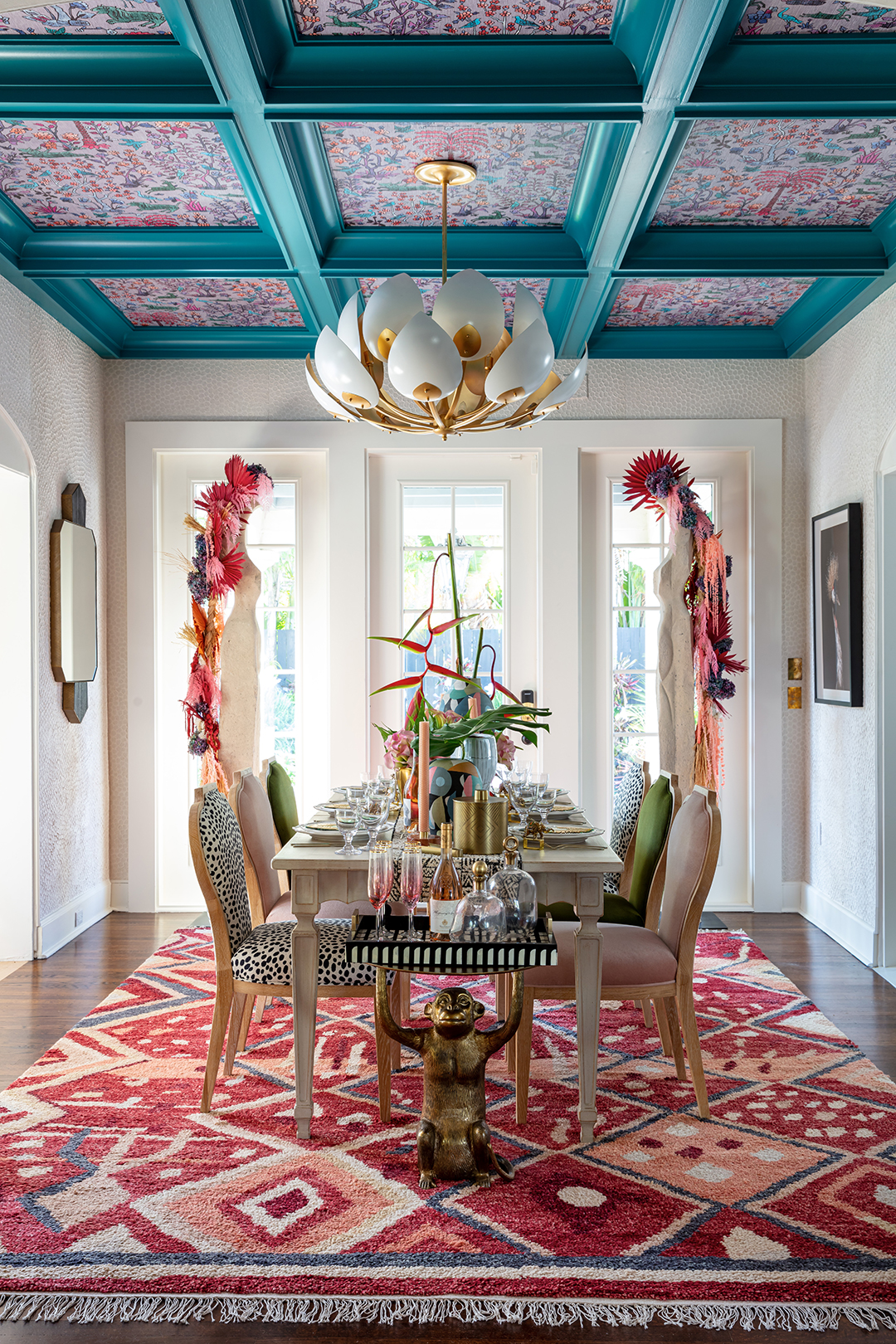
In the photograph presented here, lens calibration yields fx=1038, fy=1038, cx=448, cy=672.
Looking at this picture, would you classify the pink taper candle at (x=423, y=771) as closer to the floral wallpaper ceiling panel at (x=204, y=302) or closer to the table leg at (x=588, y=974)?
the table leg at (x=588, y=974)

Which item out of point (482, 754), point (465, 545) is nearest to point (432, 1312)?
point (482, 754)

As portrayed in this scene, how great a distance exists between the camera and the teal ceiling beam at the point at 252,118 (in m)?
2.42

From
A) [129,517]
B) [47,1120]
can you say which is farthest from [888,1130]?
[129,517]

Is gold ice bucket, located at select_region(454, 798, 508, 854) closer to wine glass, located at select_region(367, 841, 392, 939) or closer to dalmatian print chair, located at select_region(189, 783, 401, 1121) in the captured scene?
wine glass, located at select_region(367, 841, 392, 939)

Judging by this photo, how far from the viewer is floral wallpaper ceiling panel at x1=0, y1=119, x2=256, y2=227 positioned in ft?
10.2

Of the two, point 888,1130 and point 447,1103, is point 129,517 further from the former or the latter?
point 888,1130

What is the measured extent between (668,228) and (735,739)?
2.52m

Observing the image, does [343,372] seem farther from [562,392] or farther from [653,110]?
[653,110]

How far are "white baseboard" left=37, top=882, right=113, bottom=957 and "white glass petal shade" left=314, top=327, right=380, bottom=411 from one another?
2725 mm

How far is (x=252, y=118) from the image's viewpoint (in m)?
2.86

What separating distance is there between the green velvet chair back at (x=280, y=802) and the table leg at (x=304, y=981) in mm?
1042

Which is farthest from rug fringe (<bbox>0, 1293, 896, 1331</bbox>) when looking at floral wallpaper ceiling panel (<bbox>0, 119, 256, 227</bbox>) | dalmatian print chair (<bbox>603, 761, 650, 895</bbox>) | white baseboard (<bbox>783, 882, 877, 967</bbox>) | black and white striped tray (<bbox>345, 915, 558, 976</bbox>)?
floral wallpaper ceiling panel (<bbox>0, 119, 256, 227</bbox>)

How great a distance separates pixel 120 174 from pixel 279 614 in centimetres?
236

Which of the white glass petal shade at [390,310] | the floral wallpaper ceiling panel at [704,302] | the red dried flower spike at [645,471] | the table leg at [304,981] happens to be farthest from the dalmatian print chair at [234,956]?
Answer: the floral wallpaper ceiling panel at [704,302]
